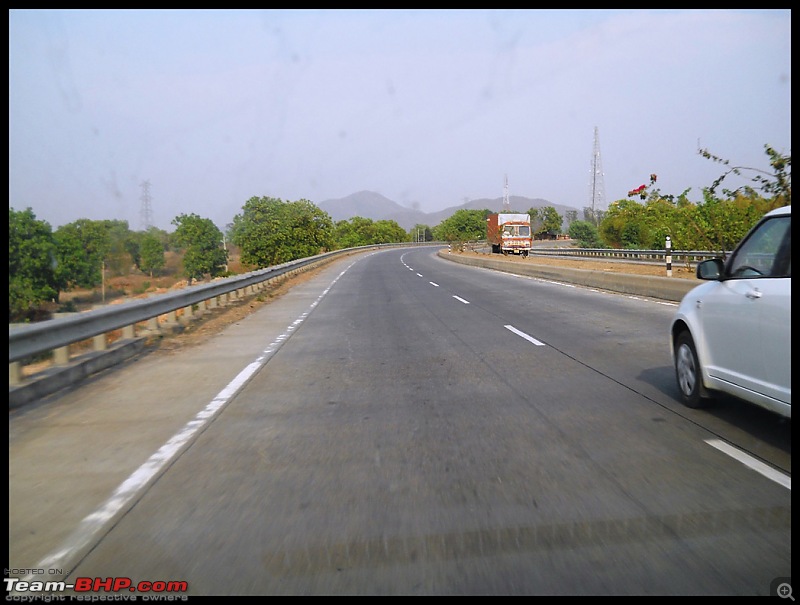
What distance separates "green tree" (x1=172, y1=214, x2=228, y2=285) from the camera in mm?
19844

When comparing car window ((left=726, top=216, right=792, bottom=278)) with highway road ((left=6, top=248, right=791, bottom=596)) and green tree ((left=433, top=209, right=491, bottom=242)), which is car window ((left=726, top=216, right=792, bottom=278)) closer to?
highway road ((left=6, top=248, right=791, bottom=596))

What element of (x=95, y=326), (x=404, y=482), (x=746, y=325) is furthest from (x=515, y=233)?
(x=404, y=482)

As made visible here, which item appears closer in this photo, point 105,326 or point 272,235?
point 105,326

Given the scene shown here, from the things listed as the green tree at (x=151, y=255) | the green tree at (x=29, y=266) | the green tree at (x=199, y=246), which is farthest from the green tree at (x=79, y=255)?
the green tree at (x=199, y=246)

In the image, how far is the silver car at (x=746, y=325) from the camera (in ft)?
17.2

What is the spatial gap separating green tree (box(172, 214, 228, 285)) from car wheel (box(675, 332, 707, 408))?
14.0 metres

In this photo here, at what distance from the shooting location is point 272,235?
164ft

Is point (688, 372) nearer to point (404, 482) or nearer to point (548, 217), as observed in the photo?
point (404, 482)

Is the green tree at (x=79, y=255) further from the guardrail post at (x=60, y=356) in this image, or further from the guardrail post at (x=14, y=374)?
the guardrail post at (x=14, y=374)

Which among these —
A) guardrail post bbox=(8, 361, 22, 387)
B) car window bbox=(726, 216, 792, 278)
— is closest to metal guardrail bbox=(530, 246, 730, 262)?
car window bbox=(726, 216, 792, 278)

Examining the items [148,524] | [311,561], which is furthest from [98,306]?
[311,561]

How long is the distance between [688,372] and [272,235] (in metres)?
44.8

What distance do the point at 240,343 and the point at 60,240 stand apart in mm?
3776

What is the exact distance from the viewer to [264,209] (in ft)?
216
